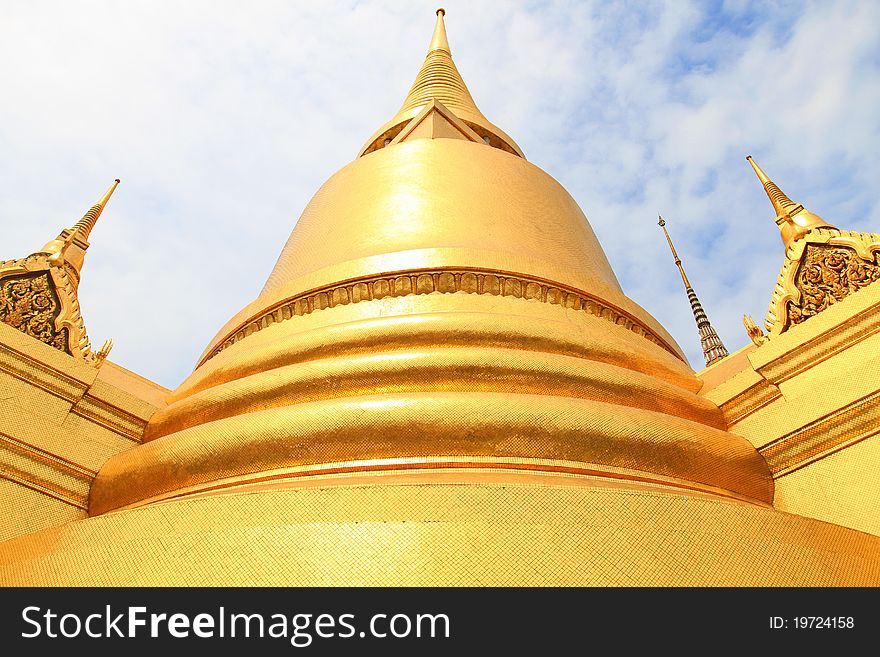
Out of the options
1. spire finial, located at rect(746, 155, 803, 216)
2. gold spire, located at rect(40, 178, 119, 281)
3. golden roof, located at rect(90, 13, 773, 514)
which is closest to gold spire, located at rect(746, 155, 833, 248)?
spire finial, located at rect(746, 155, 803, 216)

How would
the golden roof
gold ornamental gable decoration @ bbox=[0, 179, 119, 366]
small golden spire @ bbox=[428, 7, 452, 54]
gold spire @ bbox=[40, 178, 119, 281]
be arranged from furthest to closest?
small golden spire @ bbox=[428, 7, 452, 54]
gold spire @ bbox=[40, 178, 119, 281]
gold ornamental gable decoration @ bbox=[0, 179, 119, 366]
the golden roof

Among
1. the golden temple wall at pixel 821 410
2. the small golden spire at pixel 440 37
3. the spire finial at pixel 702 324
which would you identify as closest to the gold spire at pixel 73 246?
the golden temple wall at pixel 821 410

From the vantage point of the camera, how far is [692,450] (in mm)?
3086

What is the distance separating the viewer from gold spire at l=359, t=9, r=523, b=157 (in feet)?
26.2

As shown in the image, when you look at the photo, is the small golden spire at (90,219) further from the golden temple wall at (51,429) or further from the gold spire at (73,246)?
the golden temple wall at (51,429)

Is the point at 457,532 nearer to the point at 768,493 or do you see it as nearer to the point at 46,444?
the point at 768,493

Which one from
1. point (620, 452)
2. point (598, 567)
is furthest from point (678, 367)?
point (598, 567)

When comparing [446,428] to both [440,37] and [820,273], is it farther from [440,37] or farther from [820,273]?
[440,37]

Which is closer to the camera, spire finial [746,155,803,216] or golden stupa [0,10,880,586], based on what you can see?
golden stupa [0,10,880,586]

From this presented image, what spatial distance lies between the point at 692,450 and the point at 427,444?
1138 millimetres

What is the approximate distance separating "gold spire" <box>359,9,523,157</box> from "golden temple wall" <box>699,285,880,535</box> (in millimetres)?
5117

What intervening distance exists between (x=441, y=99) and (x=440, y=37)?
8.80 feet

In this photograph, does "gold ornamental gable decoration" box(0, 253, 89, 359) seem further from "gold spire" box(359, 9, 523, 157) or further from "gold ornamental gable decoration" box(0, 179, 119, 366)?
"gold spire" box(359, 9, 523, 157)
